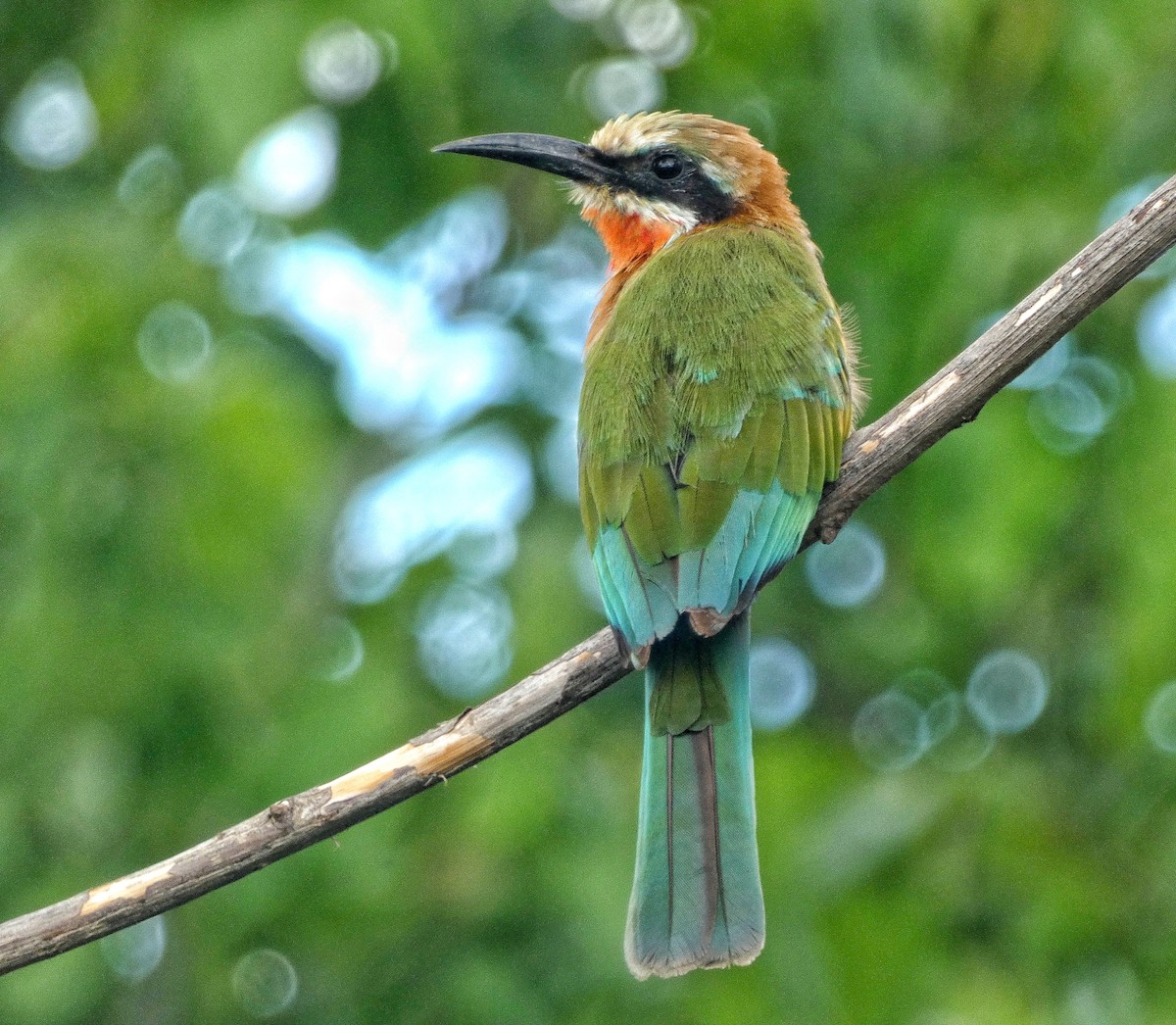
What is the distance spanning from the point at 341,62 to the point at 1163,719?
3.31m

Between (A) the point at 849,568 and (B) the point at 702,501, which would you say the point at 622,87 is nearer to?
(A) the point at 849,568

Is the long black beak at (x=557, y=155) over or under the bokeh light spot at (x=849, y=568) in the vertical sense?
over

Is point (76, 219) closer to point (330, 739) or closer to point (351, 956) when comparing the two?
point (330, 739)

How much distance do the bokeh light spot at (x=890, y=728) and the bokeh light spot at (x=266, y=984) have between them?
2.67 meters

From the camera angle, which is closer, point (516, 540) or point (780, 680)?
point (516, 540)

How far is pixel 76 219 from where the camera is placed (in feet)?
16.0

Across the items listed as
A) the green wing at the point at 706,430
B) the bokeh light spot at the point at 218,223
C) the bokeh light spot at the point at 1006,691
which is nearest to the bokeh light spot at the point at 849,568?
the bokeh light spot at the point at 1006,691

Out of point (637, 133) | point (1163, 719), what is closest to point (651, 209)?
point (637, 133)

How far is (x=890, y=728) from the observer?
291 inches

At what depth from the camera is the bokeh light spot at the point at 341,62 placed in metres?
4.17

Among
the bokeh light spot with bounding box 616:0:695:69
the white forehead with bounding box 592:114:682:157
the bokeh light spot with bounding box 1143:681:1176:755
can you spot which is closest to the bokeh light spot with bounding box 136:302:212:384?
the white forehead with bounding box 592:114:682:157

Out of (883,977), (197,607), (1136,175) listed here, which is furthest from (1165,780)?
(197,607)

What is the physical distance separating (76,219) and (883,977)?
3295mm

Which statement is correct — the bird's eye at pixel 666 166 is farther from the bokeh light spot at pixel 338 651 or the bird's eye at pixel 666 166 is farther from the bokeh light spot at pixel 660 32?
the bokeh light spot at pixel 338 651
